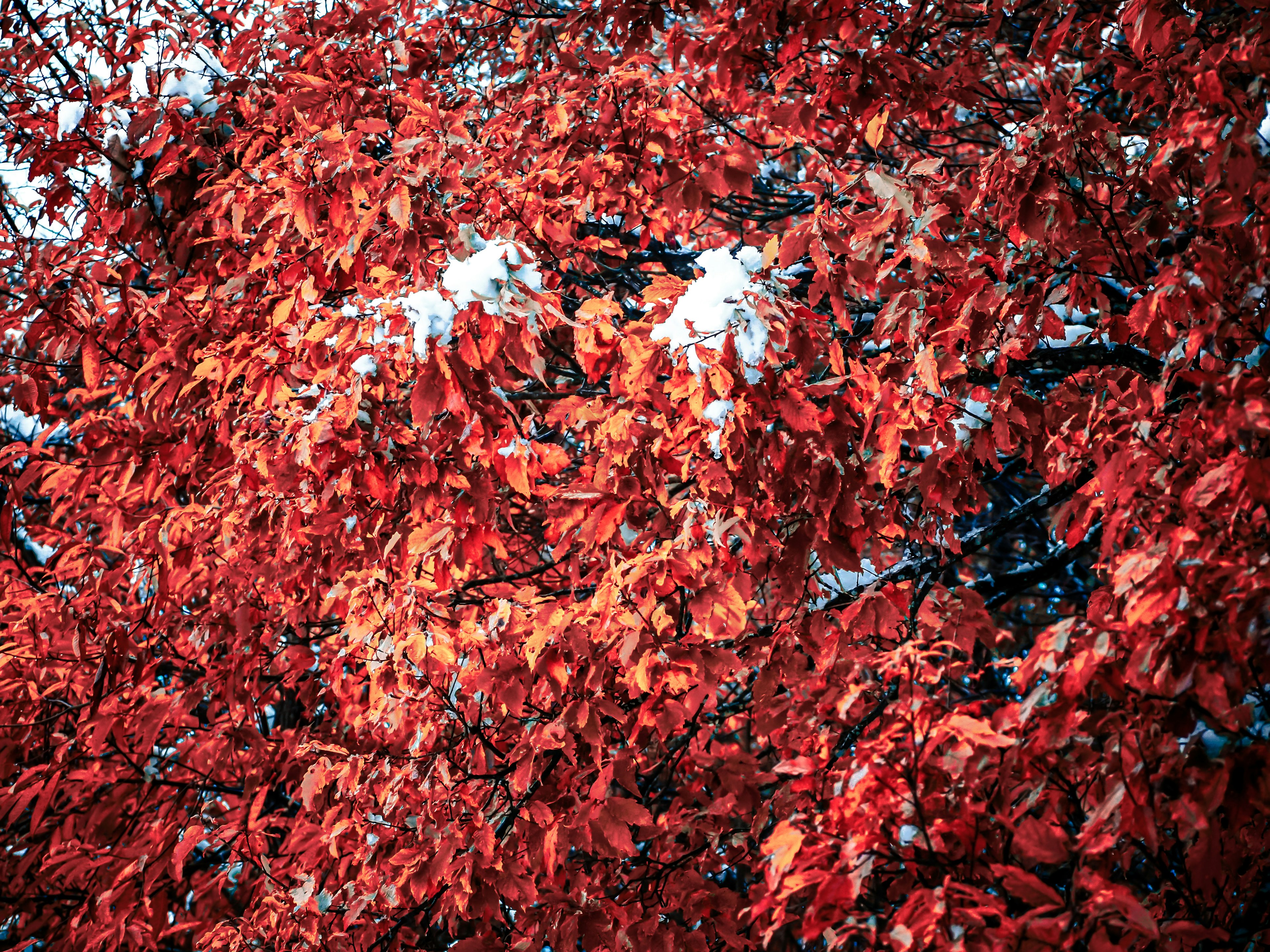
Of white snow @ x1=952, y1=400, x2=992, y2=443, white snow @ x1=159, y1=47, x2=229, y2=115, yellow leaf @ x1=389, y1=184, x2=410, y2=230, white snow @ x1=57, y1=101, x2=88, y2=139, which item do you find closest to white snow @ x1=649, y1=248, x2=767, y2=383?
white snow @ x1=952, y1=400, x2=992, y2=443

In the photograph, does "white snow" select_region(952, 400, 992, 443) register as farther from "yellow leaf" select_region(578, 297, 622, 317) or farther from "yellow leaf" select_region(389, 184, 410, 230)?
"yellow leaf" select_region(389, 184, 410, 230)

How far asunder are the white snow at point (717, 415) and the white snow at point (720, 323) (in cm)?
8

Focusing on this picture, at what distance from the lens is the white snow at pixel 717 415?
218 centimetres

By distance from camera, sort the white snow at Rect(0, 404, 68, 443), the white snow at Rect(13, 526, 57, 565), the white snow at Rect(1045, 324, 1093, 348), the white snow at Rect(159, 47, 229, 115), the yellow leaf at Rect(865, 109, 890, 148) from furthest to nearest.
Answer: the white snow at Rect(0, 404, 68, 443) < the white snow at Rect(13, 526, 57, 565) < the white snow at Rect(159, 47, 229, 115) < the white snow at Rect(1045, 324, 1093, 348) < the yellow leaf at Rect(865, 109, 890, 148)

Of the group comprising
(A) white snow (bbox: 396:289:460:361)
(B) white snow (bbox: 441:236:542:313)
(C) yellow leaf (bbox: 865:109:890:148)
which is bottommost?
(A) white snow (bbox: 396:289:460:361)

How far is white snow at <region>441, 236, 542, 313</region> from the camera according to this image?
2152 millimetres

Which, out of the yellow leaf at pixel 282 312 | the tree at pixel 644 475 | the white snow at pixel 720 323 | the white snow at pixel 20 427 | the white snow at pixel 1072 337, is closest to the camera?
the tree at pixel 644 475

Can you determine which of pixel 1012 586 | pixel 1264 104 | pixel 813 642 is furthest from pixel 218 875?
pixel 1264 104

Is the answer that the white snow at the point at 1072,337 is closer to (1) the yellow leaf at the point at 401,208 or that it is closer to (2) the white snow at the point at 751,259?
(2) the white snow at the point at 751,259

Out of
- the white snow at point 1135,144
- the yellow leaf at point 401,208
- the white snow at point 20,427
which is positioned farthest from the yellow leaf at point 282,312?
the white snow at point 20,427

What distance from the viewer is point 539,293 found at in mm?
2248

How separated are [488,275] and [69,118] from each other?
2.61 m

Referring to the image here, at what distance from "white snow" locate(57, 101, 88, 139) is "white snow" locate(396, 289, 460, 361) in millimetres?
2410

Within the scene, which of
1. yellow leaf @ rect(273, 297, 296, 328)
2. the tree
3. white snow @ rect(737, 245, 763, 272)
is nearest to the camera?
the tree
